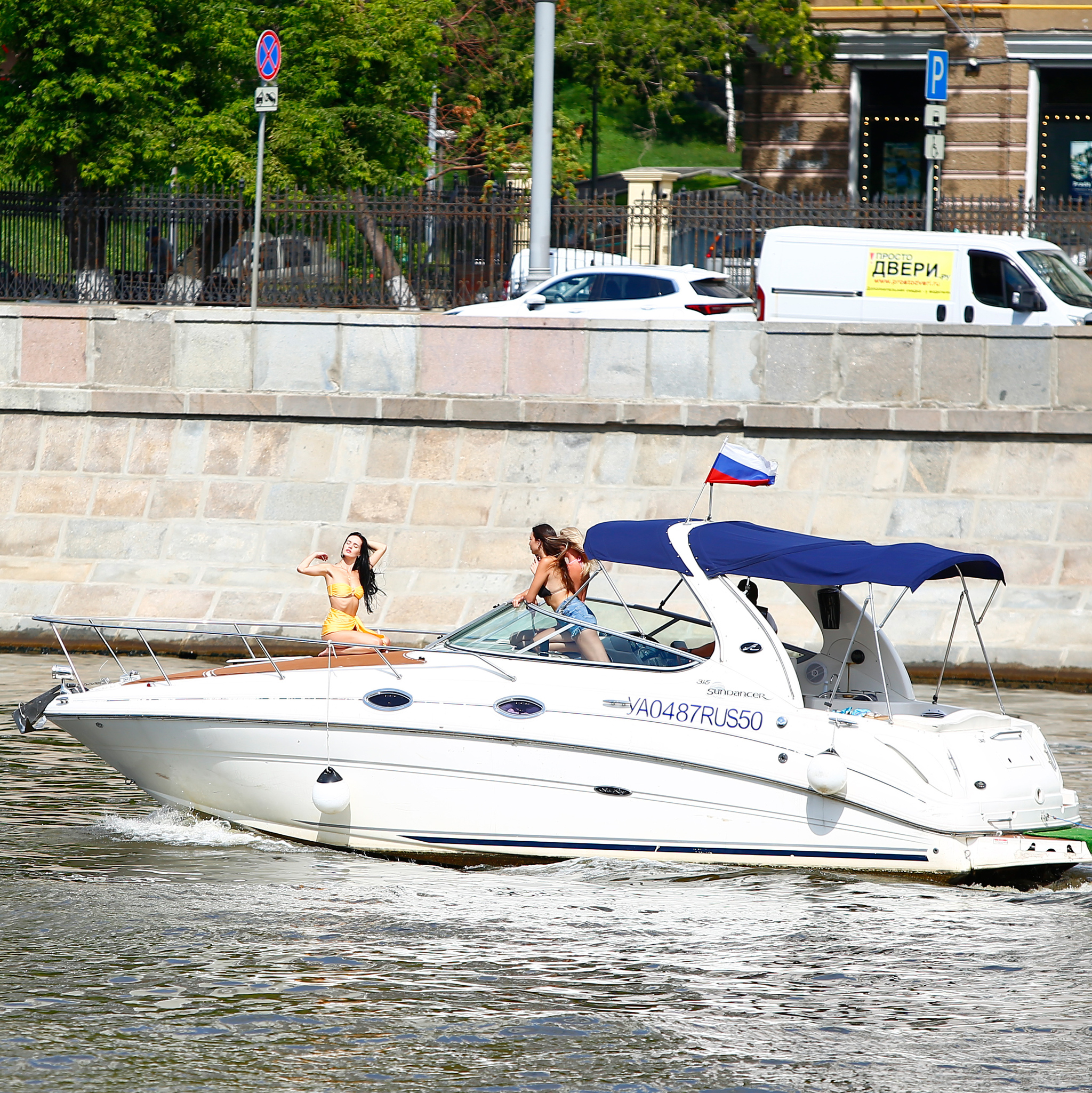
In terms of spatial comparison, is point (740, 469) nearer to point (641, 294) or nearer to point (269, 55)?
point (269, 55)

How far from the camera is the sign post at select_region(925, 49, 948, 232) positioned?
742 inches

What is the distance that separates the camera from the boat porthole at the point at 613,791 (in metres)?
8.71

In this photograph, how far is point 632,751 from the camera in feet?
28.4

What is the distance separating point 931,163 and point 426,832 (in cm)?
1384

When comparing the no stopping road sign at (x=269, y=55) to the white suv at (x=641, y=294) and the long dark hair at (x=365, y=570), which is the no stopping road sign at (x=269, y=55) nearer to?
the white suv at (x=641, y=294)

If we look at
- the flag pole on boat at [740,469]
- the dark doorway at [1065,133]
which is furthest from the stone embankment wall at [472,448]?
the dark doorway at [1065,133]

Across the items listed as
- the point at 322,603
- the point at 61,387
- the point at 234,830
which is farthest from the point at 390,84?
the point at 234,830

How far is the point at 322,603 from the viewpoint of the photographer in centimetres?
1573

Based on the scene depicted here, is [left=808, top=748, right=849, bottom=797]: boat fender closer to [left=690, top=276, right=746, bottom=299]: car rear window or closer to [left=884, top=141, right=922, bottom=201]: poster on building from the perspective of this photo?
[left=690, top=276, right=746, bottom=299]: car rear window

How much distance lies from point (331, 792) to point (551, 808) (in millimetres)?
1187

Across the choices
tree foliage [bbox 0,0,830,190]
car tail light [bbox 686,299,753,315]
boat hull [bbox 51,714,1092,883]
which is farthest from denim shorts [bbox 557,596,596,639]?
tree foliage [bbox 0,0,830,190]

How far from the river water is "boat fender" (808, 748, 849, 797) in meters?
0.57

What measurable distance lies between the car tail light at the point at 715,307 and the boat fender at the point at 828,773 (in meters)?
11.5

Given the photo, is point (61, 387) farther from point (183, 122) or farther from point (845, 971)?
point (845, 971)
